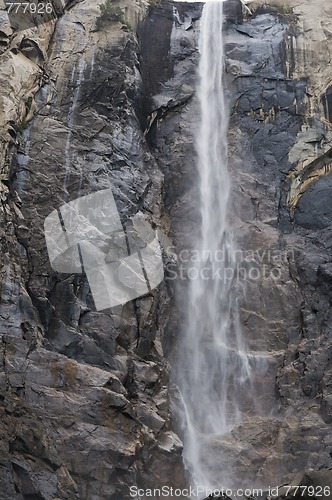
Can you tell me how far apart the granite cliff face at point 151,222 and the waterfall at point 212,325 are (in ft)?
1.28

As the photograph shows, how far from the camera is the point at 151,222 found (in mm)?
21922

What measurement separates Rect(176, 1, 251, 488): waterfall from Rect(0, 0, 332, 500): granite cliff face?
1.28 ft

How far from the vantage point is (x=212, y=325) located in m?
22.0

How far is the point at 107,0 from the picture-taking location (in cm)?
2622

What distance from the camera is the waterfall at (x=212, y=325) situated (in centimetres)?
1980

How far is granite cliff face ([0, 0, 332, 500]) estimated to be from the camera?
16.6 metres

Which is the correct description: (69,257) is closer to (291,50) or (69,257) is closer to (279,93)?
(279,93)

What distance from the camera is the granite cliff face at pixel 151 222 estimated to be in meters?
16.6

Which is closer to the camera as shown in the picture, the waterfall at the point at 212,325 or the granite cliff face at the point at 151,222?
the granite cliff face at the point at 151,222

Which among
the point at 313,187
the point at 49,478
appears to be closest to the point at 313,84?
the point at 313,187

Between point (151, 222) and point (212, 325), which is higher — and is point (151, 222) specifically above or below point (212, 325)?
above

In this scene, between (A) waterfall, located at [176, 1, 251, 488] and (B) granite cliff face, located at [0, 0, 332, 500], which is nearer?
(B) granite cliff face, located at [0, 0, 332, 500]

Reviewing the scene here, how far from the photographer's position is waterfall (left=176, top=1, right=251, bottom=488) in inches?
779

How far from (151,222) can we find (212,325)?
4.01 metres
